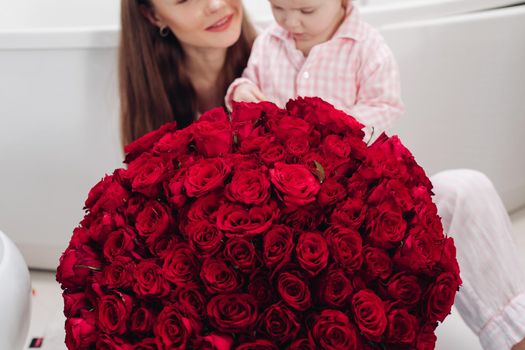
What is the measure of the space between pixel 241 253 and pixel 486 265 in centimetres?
46

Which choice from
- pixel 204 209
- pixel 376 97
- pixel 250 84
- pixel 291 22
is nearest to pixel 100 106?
pixel 250 84

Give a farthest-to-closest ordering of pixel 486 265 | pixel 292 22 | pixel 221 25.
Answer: pixel 221 25, pixel 292 22, pixel 486 265

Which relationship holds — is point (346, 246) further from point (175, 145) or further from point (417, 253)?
point (175, 145)

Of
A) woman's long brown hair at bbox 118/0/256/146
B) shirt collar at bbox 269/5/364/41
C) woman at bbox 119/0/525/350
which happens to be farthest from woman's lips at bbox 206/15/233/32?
shirt collar at bbox 269/5/364/41

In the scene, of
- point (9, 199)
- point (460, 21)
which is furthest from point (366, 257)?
point (9, 199)

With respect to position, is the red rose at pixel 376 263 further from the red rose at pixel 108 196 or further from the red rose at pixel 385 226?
the red rose at pixel 108 196

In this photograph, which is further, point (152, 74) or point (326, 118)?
point (152, 74)

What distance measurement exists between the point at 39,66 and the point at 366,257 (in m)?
0.94

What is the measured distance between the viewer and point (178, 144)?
652 mm

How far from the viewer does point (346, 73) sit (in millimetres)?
1124

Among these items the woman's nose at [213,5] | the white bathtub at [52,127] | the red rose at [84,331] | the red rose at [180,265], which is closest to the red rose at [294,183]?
the red rose at [180,265]

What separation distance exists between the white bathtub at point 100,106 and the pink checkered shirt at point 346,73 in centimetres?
14

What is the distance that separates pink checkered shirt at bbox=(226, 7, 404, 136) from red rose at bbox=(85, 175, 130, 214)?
1.79 feet

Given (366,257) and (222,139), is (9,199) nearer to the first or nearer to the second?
(222,139)
